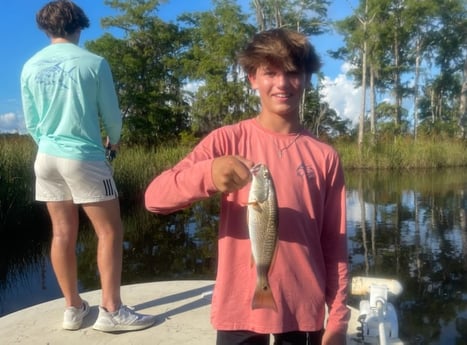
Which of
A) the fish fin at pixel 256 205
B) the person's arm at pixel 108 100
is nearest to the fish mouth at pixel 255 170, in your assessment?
the fish fin at pixel 256 205

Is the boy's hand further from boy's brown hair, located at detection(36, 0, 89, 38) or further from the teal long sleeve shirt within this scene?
boy's brown hair, located at detection(36, 0, 89, 38)

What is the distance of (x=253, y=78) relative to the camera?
6.41 feet

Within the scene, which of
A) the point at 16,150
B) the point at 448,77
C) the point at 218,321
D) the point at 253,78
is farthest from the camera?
the point at 448,77

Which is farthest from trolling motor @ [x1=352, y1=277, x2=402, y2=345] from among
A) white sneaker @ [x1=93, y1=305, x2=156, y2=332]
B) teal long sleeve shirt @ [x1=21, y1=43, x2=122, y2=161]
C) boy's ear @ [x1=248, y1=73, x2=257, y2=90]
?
teal long sleeve shirt @ [x1=21, y1=43, x2=122, y2=161]

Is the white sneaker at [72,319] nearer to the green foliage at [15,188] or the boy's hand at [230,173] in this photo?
the boy's hand at [230,173]

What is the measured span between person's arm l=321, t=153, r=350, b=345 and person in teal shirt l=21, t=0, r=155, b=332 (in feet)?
5.49

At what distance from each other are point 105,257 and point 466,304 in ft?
14.5

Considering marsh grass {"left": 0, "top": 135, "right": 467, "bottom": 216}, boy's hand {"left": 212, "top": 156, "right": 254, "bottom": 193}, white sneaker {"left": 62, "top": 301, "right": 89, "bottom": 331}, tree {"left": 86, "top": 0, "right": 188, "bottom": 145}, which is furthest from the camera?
tree {"left": 86, "top": 0, "right": 188, "bottom": 145}

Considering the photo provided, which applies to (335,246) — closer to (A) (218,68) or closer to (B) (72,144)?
(B) (72,144)

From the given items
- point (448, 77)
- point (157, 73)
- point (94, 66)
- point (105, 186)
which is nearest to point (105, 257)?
point (105, 186)

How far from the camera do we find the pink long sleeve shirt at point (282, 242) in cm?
182

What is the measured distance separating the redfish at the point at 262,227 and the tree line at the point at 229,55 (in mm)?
27935

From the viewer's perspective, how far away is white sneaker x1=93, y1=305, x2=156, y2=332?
3.19m

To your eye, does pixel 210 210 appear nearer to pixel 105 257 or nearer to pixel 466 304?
pixel 466 304
